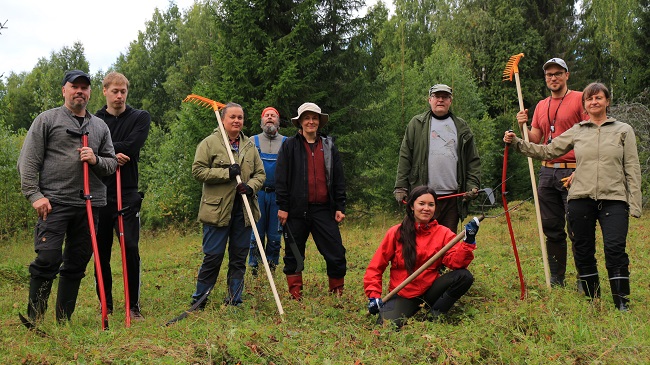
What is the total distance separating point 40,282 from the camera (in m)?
5.12

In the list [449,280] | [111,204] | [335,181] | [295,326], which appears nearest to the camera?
[295,326]

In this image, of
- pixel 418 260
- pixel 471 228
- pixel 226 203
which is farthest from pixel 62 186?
pixel 471 228

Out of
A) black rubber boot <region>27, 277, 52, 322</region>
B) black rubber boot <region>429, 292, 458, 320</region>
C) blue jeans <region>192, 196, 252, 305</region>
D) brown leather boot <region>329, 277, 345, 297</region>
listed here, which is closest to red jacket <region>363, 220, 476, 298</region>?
black rubber boot <region>429, 292, 458, 320</region>

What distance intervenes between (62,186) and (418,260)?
10.6 ft

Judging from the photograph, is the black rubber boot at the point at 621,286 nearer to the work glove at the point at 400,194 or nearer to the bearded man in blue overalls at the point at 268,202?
the work glove at the point at 400,194

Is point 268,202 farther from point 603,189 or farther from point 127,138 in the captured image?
point 603,189

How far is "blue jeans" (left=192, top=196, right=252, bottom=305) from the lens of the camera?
5988mm

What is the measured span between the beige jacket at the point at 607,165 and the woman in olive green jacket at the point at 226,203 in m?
3.20

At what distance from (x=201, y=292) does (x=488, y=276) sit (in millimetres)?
3553

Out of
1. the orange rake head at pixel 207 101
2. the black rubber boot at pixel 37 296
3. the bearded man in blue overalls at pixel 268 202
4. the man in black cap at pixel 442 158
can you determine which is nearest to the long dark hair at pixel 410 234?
the man in black cap at pixel 442 158

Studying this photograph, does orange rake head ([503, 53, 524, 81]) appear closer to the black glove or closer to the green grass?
the green grass

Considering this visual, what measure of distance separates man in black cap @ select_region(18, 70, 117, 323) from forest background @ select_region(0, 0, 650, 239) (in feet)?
8.56

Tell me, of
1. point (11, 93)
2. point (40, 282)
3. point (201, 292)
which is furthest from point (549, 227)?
point (11, 93)

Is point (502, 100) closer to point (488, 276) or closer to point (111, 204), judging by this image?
point (488, 276)
